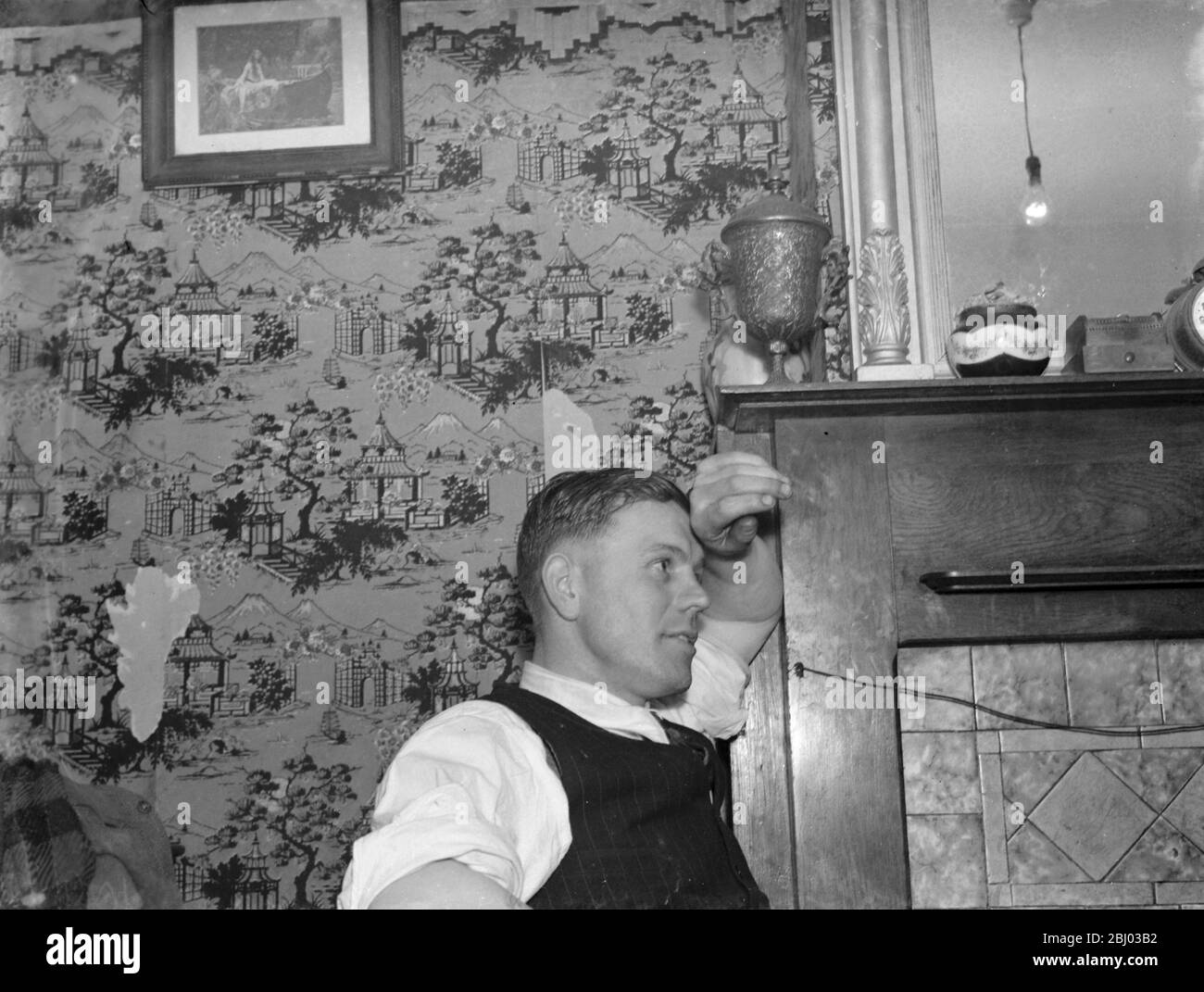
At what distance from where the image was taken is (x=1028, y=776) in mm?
1979

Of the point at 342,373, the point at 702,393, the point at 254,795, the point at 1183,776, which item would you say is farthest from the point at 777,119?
the point at 254,795

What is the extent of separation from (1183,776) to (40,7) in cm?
304

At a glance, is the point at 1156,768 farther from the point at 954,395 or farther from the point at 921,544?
the point at 954,395

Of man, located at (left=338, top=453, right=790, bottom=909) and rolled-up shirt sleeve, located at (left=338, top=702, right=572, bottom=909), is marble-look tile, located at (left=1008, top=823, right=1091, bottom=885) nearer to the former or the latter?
man, located at (left=338, top=453, right=790, bottom=909)

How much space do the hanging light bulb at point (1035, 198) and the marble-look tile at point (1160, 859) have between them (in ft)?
3.57

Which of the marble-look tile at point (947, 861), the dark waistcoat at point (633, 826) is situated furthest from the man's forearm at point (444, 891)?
the marble-look tile at point (947, 861)

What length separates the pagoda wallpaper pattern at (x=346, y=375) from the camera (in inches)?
113

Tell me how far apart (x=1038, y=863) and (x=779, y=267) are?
100 cm

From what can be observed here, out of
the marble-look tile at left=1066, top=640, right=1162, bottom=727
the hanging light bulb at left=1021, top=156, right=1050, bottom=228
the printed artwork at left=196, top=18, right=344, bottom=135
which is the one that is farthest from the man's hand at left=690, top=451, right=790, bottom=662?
the printed artwork at left=196, top=18, right=344, bottom=135

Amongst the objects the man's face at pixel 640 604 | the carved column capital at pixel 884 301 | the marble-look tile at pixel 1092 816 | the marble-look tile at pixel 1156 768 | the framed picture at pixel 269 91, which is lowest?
the marble-look tile at pixel 1092 816

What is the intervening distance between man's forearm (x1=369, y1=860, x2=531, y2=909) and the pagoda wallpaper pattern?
5.14 feet

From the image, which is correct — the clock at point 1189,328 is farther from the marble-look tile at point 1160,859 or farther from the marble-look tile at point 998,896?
the marble-look tile at point 998,896

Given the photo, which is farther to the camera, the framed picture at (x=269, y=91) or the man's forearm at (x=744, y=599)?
the framed picture at (x=269, y=91)

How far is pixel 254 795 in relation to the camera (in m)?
2.82
